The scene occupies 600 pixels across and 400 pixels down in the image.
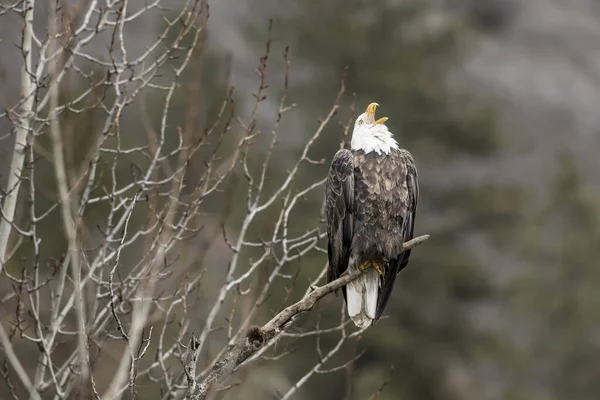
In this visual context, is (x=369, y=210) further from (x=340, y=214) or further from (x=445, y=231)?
(x=445, y=231)

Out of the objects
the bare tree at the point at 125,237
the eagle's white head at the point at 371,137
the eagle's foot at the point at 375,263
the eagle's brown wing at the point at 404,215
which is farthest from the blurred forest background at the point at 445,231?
the eagle's foot at the point at 375,263

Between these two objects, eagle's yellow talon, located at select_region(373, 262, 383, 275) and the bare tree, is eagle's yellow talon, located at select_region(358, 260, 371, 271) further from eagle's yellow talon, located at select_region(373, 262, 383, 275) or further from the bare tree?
the bare tree

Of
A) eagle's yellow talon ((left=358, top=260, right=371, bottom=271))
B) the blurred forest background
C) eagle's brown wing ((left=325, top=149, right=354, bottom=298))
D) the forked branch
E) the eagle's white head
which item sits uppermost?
the blurred forest background

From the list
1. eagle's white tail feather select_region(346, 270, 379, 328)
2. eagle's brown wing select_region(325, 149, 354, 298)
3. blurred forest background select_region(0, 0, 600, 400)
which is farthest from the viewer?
blurred forest background select_region(0, 0, 600, 400)

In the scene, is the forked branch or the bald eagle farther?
the bald eagle

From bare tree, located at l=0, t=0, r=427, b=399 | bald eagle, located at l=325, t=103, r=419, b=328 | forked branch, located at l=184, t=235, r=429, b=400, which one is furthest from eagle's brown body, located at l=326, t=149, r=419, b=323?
forked branch, located at l=184, t=235, r=429, b=400

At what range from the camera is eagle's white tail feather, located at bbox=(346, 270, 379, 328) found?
5781mm

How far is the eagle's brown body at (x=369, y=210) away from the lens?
19.0 ft

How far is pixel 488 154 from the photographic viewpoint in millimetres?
19922

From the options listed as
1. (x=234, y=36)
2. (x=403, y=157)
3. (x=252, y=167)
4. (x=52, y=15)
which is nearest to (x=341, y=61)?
(x=252, y=167)

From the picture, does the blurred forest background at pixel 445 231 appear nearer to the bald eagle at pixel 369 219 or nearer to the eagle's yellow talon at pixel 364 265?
the bald eagle at pixel 369 219

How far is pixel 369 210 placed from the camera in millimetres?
5883

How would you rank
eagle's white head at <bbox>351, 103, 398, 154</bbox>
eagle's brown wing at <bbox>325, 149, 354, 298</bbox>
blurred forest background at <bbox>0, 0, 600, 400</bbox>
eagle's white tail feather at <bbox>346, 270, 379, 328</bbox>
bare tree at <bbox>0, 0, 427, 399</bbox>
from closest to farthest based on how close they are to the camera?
1. bare tree at <bbox>0, 0, 427, 399</bbox>
2. eagle's white tail feather at <bbox>346, 270, 379, 328</bbox>
3. eagle's brown wing at <bbox>325, 149, 354, 298</bbox>
4. eagle's white head at <bbox>351, 103, 398, 154</bbox>
5. blurred forest background at <bbox>0, 0, 600, 400</bbox>

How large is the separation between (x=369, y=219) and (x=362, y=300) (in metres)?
0.50
